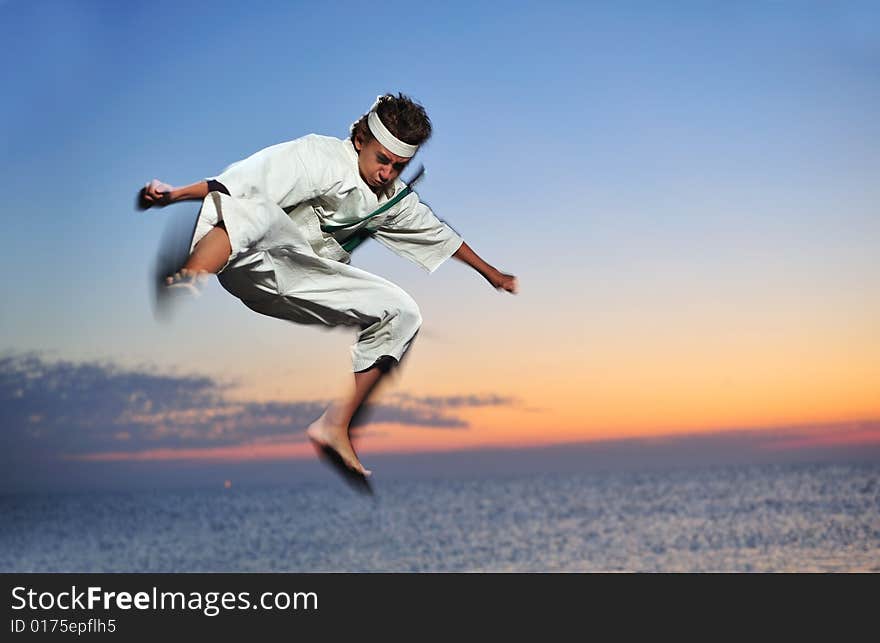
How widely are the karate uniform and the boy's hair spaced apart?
224 millimetres

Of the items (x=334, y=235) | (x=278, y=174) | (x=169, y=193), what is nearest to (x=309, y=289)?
(x=334, y=235)

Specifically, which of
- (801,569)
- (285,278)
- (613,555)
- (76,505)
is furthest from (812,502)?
(285,278)

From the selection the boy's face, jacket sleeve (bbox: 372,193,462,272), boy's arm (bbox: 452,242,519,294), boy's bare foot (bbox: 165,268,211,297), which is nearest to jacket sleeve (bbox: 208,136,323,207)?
the boy's face

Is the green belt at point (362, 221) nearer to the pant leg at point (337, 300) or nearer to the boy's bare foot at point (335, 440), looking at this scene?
the pant leg at point (337, 300)

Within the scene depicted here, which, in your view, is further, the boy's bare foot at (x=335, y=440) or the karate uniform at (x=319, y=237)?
the boy's bare foot at (x=335, y=440)

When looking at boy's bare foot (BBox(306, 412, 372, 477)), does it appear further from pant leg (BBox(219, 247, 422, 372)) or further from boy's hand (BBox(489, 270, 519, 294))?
boy's hand (BBox(489, 270, 519, 294))

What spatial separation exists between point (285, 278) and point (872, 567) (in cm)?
1995

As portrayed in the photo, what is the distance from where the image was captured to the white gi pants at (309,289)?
4086 mm

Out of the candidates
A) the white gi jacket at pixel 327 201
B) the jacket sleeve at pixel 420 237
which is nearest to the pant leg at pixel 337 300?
the white gi jacket at pixel 327 201

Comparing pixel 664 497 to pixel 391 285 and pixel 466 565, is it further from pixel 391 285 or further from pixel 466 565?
pixel 391 285

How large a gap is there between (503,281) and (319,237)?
0.86 m

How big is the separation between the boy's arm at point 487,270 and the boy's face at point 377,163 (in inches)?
22.3

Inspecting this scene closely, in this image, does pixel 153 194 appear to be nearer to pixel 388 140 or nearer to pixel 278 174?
pixel 278 174

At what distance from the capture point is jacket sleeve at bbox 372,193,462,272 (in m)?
4.68
